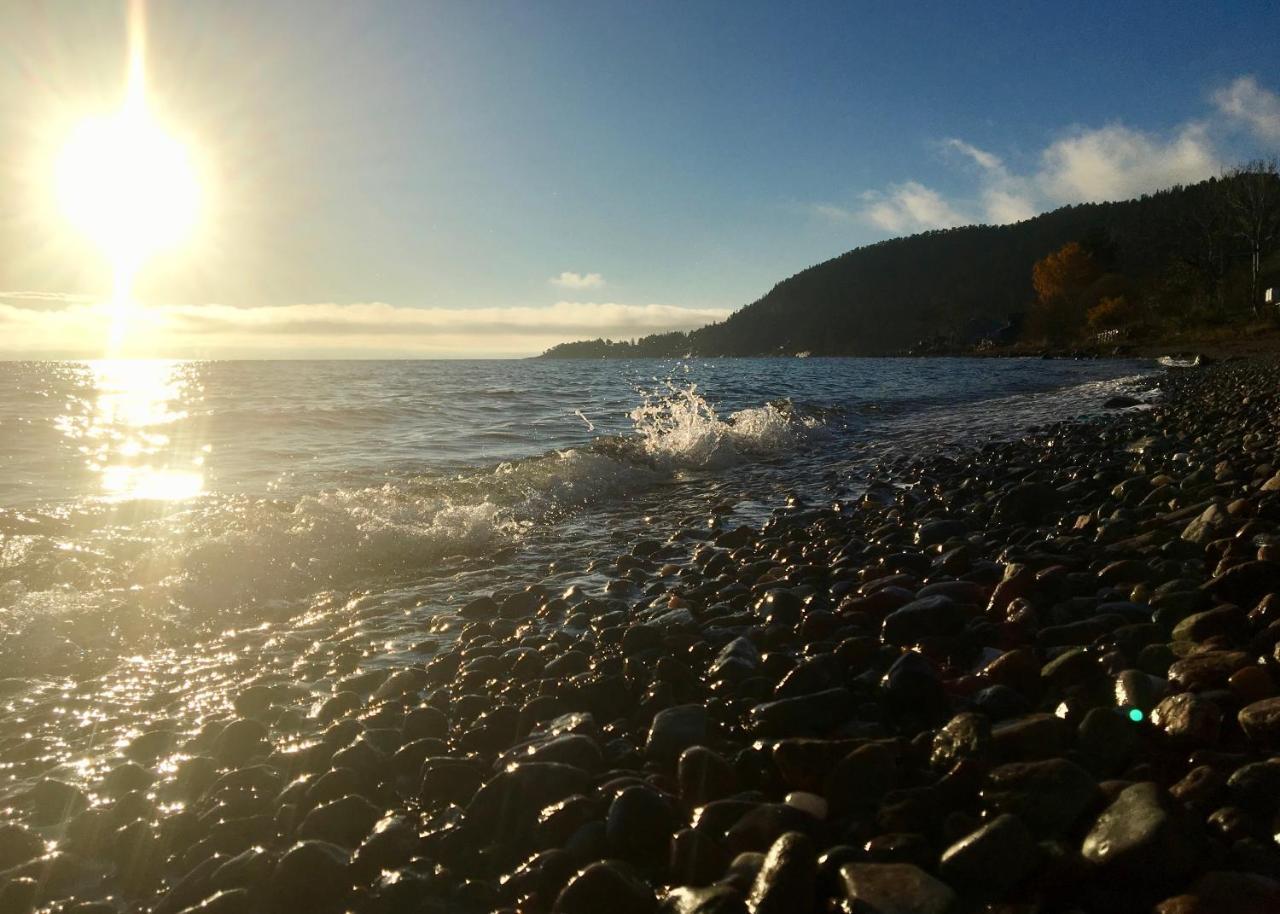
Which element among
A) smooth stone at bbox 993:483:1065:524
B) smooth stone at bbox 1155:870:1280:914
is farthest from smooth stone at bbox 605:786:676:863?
smooth stone at bbox 993:483:1065:524

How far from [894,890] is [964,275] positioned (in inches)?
7005

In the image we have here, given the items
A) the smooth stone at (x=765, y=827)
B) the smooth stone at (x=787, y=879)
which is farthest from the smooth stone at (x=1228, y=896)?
the smooth stone at (x=765, y=827)

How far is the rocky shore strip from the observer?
95.8 inches

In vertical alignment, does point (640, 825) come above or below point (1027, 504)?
below

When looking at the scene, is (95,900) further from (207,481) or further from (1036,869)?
(207,481)

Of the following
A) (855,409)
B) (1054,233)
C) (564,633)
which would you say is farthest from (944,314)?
(564,633)

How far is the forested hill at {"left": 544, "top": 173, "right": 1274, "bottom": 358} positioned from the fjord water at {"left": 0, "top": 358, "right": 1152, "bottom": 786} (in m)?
66.3

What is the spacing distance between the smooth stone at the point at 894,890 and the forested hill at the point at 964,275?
76.4 meters

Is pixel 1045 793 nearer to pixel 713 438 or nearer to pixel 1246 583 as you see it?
pixel 1246 583

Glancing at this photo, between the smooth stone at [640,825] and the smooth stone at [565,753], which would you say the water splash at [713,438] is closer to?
the smooth stone at [565,753]

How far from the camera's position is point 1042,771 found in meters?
2.74

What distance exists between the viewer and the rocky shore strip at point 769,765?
2.43 m

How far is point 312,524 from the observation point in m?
8.20

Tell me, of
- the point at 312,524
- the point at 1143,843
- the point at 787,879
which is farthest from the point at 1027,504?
the point at 312,524
